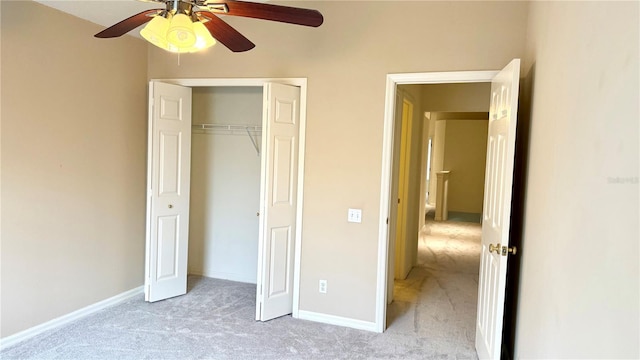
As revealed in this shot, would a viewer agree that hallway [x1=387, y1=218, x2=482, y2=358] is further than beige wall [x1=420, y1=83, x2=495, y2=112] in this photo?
No

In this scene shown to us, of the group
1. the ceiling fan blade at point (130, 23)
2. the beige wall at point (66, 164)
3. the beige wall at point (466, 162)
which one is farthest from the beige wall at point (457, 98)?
the beige wall at point (466, 162)

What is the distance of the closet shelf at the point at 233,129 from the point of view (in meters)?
4.39

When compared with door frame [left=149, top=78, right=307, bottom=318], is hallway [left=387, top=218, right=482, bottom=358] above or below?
below

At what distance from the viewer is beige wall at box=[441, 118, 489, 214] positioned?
1015cm

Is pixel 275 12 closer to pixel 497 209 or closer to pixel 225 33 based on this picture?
pixel 225 33

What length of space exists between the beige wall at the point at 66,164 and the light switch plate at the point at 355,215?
2.10 meters

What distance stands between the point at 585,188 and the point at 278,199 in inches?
95.6

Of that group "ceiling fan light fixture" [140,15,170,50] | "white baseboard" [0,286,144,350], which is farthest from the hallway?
"ceiling fan light fixture" [140,15,170,50]

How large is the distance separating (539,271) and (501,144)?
0.86 metres

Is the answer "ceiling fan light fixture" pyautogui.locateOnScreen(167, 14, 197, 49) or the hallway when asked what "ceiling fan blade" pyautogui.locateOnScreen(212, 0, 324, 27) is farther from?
the hallway

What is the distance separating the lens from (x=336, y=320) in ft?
11.5

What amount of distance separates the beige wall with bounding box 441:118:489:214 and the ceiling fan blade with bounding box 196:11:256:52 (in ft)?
29.2

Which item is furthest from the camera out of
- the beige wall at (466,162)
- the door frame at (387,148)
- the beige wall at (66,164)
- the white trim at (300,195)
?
the beige wall at (466,162)

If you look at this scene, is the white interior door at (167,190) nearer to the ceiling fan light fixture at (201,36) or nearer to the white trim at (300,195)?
the white trim at (300,195)
